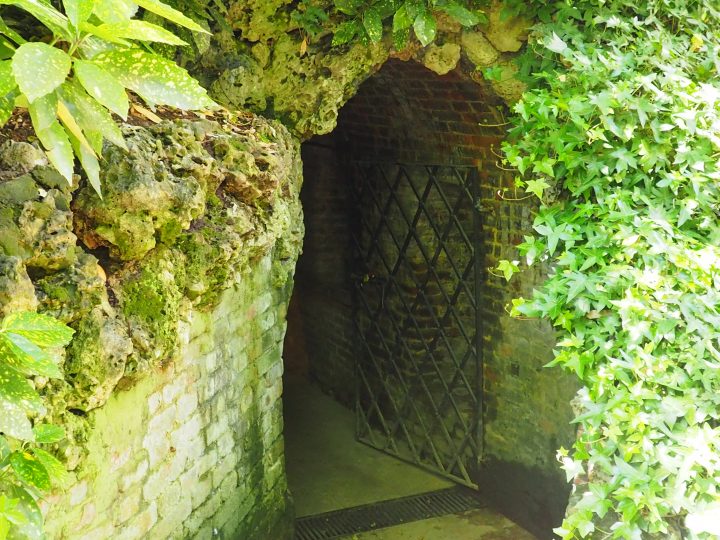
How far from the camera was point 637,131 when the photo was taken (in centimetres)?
352

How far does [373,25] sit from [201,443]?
256 cm

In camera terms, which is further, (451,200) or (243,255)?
(451,200)

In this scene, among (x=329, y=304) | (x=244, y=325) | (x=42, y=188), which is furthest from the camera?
(x=329, y=304)

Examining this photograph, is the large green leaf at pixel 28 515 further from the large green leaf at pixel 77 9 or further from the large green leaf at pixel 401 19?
the large green leaf at pixel 401 19

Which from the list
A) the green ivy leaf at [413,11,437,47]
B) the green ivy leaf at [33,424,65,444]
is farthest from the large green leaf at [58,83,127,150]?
the green ivy leaf at [413,11,437,47]

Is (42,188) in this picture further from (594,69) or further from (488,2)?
(488,2)

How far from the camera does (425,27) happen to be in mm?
4188

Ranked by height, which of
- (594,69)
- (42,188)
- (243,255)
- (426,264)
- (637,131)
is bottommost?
(426,264)

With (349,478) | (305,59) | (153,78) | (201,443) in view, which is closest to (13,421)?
(153,78)

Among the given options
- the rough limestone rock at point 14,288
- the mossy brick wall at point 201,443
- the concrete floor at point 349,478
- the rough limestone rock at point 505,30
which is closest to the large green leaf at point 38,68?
the rough limestone rock at point 14,288

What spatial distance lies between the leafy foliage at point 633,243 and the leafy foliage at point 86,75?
1770 millimetres

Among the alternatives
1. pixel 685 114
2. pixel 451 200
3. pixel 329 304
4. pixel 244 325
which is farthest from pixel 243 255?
pixel 329 304

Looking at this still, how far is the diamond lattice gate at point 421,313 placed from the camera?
5.77m

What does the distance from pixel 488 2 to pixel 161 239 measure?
263 cm
